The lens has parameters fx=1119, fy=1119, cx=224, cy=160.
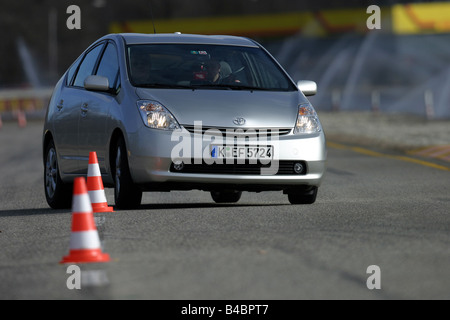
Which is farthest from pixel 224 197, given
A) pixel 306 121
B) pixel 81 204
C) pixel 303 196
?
pixel 81 204

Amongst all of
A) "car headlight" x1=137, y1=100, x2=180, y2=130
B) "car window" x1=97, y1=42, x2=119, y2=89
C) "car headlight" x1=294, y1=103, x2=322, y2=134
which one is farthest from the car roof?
"car headlight" x1=294, y1=103, x2=322, y2=134

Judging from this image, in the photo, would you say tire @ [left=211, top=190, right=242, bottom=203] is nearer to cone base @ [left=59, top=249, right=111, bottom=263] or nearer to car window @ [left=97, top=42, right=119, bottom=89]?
car window @ [left=97, top=42, right=119, bottom=89]

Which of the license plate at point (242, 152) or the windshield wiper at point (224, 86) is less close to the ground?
the windshield wiper at point (224, 86)

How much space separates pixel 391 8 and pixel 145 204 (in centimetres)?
5188

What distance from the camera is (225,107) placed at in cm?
1008

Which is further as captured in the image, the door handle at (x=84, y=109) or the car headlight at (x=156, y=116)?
the door handle at (x=84, y=109)

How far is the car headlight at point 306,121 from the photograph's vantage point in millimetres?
10312

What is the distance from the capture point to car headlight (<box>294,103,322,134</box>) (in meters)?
10.3

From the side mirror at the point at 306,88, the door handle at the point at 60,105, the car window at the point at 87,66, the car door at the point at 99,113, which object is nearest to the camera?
the car door at the point at 99,113

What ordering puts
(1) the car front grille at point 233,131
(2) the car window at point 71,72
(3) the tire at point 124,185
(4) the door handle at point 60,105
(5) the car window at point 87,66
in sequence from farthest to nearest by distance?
1. (2) the car window at point 71,72
2. (4) the door handle at point 60,105
3. (5) the car window at point 87,66
4. (3) the tire at point 124,185
5. (1) the car front grille at point 233,131

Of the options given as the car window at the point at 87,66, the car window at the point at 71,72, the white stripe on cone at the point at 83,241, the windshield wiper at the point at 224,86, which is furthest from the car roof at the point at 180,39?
the white stripe on cone at the point at 83,241

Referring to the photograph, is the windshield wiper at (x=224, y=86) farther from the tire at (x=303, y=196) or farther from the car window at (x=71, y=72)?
the car window at (x=71, y=72)

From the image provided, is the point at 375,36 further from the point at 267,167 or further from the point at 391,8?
the point at 267,167

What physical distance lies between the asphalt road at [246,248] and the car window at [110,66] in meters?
1.30
